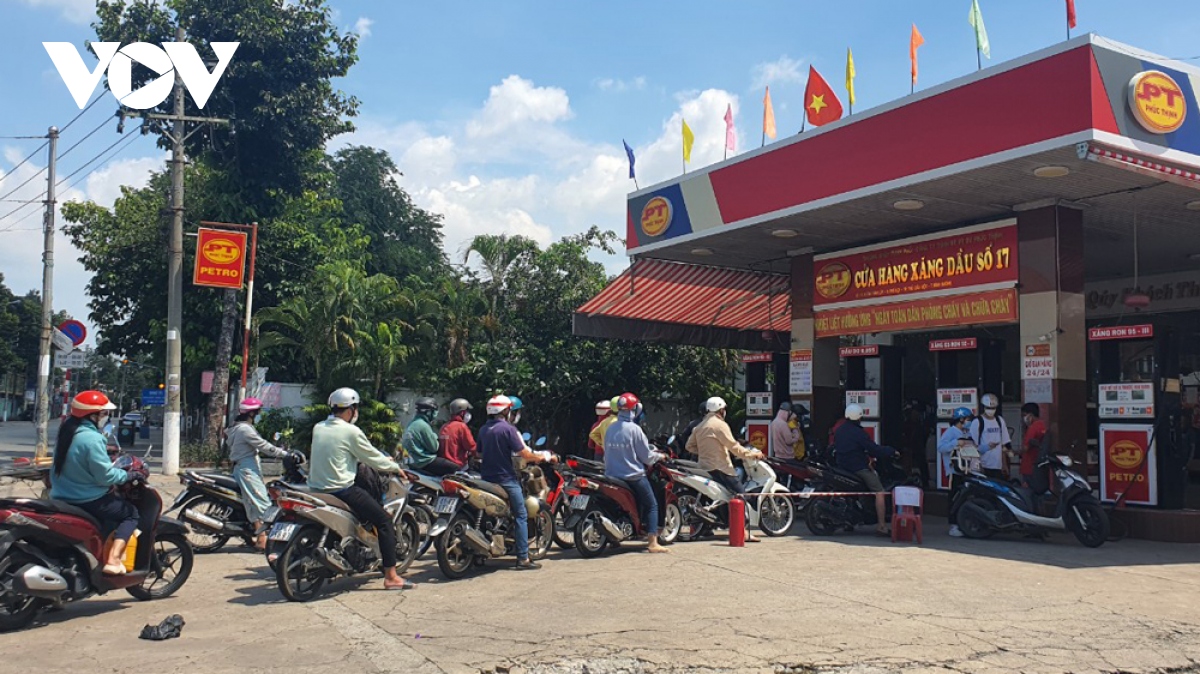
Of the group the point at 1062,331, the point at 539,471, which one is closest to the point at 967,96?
the point at 1062,331

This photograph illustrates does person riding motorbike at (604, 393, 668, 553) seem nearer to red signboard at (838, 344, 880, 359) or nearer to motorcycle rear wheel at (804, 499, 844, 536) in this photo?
motorcycle rear wheel at (804, 499, 844, 536)

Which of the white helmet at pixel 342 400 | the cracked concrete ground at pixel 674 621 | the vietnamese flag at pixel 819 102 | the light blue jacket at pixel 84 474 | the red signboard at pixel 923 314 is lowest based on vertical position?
the cracked concrete ground at pixel 674 621

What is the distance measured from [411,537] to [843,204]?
24.5 ft

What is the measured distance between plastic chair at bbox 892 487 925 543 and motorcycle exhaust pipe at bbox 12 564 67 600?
850 centimetres

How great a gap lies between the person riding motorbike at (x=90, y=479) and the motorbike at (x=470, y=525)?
2459 millimetres

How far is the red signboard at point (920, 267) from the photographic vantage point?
12.7m

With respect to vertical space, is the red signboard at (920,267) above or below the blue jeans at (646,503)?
above

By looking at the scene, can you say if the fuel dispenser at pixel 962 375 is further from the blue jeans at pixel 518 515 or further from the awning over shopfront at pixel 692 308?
the blue jeans at pixel 518 515

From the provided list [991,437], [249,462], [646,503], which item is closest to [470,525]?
[646,503]

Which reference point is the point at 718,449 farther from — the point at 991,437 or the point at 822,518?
the point at 991,437

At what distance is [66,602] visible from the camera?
21.6 ft

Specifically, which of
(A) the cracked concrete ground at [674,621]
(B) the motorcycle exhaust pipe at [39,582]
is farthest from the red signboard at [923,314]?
(B) the motorcycle exhaust pipe at [39,582]

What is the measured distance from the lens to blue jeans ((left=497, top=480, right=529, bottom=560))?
8.70 m

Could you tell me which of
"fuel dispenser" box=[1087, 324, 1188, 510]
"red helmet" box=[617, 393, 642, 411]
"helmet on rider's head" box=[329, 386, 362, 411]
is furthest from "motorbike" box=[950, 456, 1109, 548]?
"helmet on rider's head" box=[329, 386, 362, 411]
